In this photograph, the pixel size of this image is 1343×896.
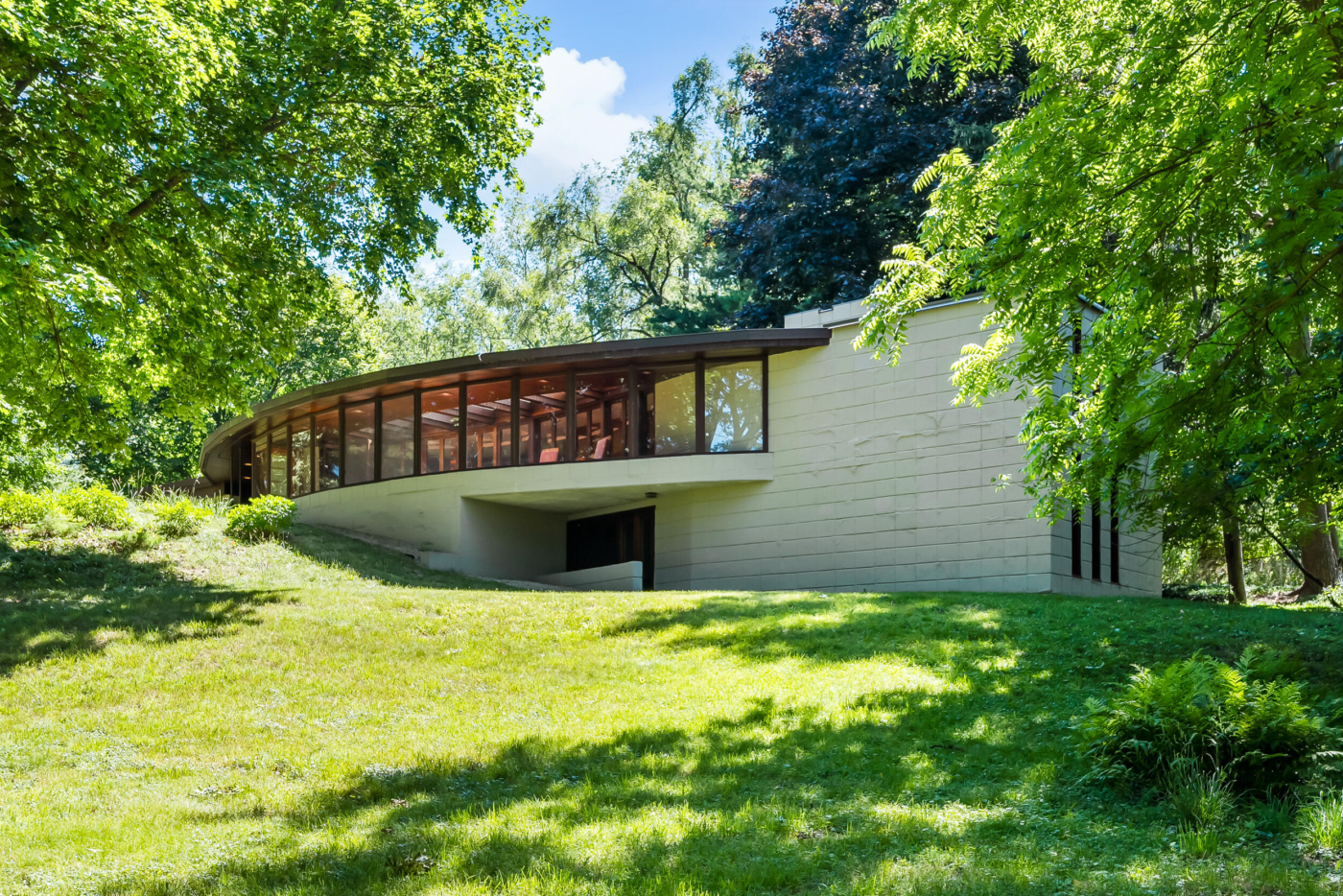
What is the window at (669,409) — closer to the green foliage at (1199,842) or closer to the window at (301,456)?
the window at (301,456)

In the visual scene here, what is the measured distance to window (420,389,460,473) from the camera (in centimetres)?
2148

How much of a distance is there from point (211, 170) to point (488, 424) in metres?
9.15

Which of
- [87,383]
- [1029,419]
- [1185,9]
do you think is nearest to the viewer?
[1185,9]

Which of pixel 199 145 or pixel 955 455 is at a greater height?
pixel 199 145

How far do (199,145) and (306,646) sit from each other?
7442mm

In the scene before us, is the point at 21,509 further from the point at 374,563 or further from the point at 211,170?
the point at 211,170

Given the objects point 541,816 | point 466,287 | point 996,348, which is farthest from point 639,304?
point 541,816

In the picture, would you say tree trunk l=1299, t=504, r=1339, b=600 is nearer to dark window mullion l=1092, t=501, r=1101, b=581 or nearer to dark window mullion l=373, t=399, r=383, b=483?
dark window mullion l=1092, t=501, r=1101, b=581

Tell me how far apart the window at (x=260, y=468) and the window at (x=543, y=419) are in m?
9.99

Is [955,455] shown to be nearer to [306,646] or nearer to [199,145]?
[306,646]

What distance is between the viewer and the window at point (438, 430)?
70.5ft

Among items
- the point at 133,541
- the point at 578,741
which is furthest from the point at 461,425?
the point at 578,741

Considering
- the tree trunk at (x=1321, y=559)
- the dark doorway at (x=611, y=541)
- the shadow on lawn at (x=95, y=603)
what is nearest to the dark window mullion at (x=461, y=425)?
the dark doorway at (x=611, y=541)

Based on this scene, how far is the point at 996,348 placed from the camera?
9.94m
